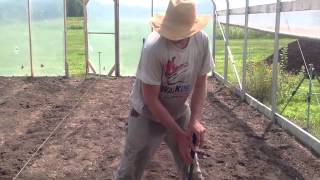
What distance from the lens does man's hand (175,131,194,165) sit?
300 centimetres

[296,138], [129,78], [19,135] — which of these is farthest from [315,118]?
[129,78]

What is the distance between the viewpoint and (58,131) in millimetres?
6754

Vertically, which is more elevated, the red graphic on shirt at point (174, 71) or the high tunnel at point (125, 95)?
the red graphic on shirt at point (174, 71)

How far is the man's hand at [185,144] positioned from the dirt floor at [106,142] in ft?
5.78

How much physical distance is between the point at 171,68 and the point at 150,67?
154mm

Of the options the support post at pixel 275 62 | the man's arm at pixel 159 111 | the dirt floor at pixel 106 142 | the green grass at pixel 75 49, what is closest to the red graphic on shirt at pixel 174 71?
the man's arm at pixel 159 111

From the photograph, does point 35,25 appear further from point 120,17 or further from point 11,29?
point 120,17

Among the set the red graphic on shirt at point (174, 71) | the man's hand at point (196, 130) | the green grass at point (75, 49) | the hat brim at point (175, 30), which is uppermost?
the hat brim at point (175, 30)

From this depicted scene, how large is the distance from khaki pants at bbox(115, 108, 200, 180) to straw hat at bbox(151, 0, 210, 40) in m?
0.63

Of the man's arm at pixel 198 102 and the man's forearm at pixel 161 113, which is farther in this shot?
the man's arm at pixel 198 102

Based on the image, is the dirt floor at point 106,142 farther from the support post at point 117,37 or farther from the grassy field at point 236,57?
the support post at point 117,37

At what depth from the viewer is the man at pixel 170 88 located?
2.90 meters

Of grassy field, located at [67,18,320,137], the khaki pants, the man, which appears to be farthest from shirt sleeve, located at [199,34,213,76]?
grassy field, located at [67,18,320,137]

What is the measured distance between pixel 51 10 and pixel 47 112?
17.6 feet
